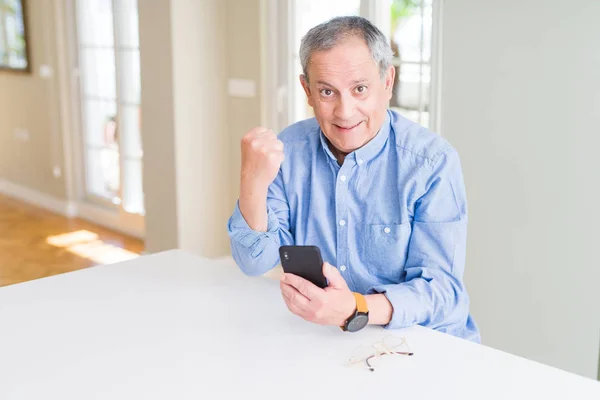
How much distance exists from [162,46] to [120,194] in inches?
62.0

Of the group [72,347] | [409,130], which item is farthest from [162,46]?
[72,347]

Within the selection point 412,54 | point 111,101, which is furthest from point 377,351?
point 111,101

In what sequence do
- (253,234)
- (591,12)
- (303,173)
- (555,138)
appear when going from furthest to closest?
(555,138)
(591,12)
(303,173)
(253,234)

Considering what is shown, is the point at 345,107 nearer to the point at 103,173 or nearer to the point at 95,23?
the point at 95,23

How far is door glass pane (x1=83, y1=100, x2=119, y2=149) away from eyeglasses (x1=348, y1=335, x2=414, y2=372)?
4.27 metres

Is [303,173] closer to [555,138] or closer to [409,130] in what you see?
[409,130]

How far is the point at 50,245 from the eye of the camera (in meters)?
5.04

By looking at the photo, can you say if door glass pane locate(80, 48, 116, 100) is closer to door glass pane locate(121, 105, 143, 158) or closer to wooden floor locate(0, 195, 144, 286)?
door glass pane locate(121, 105, 143, 158)

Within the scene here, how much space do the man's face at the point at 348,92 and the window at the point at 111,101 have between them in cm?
332

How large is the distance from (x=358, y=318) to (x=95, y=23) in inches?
177

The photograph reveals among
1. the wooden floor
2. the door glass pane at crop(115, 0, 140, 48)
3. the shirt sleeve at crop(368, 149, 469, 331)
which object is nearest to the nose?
the shirt sleeve at crop(368, 149, 469, 331)

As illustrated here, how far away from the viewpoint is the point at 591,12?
8.11 ft

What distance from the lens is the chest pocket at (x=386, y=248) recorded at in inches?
65.6

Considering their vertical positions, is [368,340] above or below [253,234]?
below
